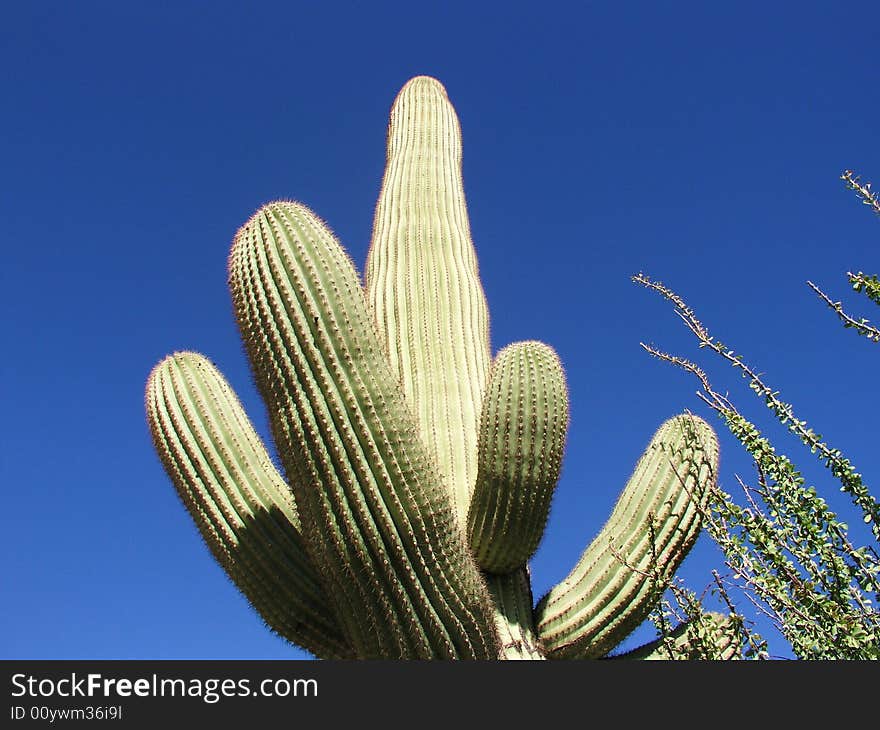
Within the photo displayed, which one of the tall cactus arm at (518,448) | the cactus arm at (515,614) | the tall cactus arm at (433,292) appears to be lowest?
the cactus arm at (515,614)

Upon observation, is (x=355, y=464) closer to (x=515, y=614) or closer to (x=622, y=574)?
(x=515, y=614)

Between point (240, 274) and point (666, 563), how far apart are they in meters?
2.36

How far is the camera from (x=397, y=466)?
10.9 ft

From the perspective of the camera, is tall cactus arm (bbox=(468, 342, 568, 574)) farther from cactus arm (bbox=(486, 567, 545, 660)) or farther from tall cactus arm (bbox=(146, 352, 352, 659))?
tall cactus arm (bbox=(146, 352, 352, 659))

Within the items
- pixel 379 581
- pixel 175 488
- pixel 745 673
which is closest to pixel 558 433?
pixel 379 581

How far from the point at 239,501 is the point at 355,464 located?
1024 mm

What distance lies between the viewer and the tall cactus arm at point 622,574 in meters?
4.08

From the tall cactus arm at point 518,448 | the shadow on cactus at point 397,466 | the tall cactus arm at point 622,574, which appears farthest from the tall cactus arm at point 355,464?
the tall cactus arm at point 622,574

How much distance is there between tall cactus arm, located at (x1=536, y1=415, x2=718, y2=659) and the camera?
4078 millimetres

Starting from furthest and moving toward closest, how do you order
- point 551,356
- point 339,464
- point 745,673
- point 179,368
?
1. point 179,368
2. point 551,356
3. point 339,464
4. point 745,673

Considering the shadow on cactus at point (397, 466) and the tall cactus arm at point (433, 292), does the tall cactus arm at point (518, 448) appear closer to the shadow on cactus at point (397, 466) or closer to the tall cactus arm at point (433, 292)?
the shadow on cactus at point (397, 466)

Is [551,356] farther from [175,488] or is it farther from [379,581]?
[175,488]

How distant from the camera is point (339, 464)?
328cm

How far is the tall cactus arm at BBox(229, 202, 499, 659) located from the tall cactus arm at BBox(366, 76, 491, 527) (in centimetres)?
65
